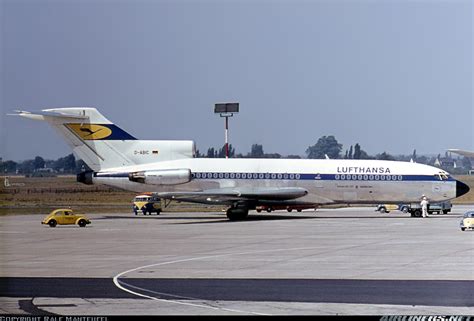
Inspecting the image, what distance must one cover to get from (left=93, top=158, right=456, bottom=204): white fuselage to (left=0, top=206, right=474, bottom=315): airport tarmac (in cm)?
1419

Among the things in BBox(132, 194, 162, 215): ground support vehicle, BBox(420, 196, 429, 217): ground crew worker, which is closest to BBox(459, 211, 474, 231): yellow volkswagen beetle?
BBox(420, 196, 429, 217): ground crew worker

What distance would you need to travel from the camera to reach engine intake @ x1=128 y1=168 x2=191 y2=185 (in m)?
62.9

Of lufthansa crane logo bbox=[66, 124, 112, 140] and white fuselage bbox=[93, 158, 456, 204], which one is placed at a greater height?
lufthansa crane logo bbox=[66, 124, 112, 140]

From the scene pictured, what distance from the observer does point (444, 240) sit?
4103cm

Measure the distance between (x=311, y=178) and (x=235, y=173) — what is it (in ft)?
18.6

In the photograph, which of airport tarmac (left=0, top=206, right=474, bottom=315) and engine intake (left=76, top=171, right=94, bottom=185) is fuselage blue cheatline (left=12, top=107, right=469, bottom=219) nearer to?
engine intake (left=76, top=171, right=94, bottom=185)

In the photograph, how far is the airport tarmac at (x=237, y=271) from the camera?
66.8 feet

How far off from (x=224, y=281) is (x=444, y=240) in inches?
744

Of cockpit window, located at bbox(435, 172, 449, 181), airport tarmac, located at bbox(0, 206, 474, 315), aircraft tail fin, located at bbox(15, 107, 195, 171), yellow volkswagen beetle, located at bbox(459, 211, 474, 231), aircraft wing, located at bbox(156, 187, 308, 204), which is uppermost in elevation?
aircraft tail fin, located at bbox(15, 107, 195, 171)

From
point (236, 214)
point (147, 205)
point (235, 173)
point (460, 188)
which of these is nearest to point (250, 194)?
point (236, 214)

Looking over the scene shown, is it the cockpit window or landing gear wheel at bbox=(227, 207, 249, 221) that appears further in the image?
the cockpit window

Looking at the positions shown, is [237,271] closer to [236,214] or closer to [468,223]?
[468,223]

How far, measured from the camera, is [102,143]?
6431 cm

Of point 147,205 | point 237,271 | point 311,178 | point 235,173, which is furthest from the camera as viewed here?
point 147,205
